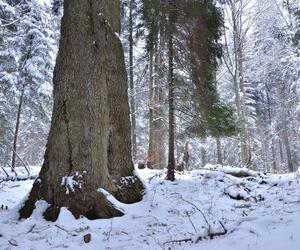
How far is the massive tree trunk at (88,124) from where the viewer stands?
5.39 meters

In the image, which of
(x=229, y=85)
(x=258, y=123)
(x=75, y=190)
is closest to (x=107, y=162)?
(x=75, y=190)

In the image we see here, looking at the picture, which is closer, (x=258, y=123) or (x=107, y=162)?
(x=107, y=162)

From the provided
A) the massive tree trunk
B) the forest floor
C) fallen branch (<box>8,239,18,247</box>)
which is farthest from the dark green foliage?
fallen branch (<box>8,239,18,247</box>)

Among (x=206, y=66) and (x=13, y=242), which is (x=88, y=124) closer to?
(x=13, y=242)

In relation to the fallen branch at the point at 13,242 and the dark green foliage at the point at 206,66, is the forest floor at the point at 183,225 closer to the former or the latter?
the fallen branch at the point at 13,242

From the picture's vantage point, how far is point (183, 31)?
9.25m

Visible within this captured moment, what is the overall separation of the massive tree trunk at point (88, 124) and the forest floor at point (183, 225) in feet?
0.87

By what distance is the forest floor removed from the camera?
11.9 ft

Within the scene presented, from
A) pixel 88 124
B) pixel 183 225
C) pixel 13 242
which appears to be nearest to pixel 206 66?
pixel 88 124

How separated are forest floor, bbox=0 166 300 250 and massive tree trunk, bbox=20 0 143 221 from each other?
26 centimetres

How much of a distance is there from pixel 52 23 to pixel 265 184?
16.3 m

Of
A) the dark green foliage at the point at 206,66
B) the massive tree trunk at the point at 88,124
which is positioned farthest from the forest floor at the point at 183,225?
the dark green foliage at the point at 206,66

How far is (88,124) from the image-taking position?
567 centimetres

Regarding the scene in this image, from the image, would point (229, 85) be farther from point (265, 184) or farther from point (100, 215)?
point (100, 215)
